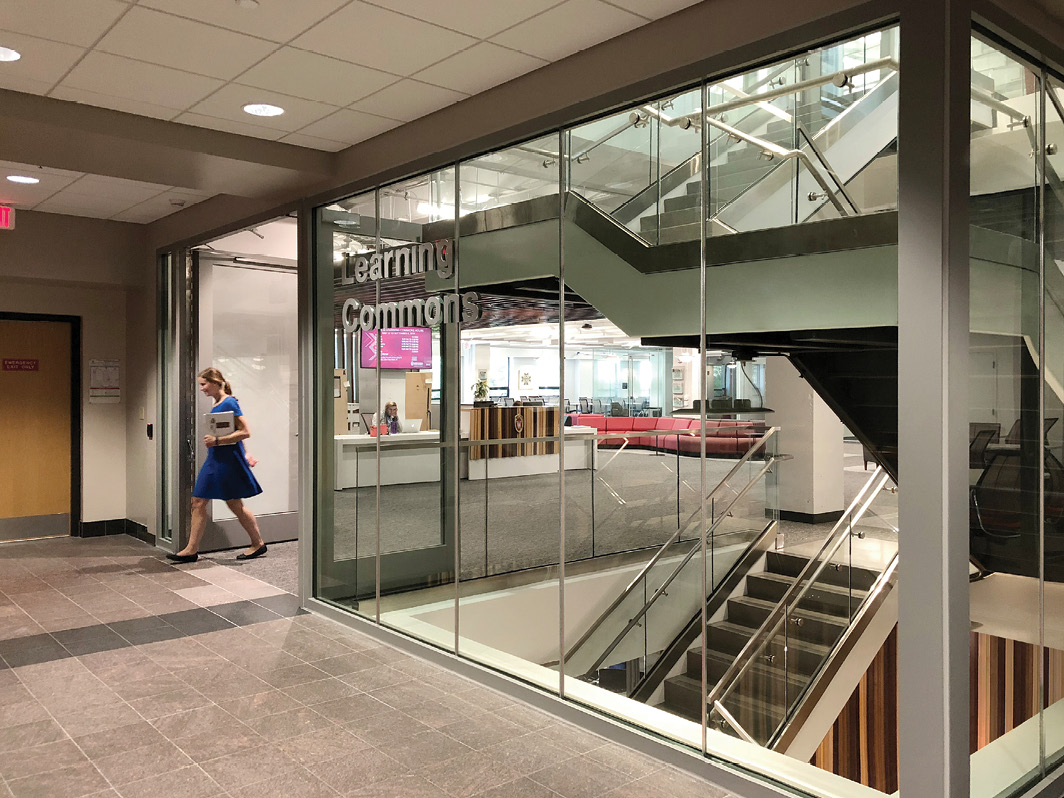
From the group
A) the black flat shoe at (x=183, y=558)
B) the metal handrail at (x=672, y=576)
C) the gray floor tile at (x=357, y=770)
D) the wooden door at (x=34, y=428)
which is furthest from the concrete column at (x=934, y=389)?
the wooden door at (x=34, y=428)

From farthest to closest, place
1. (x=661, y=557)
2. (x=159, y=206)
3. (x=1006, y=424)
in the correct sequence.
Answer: (x=159, y=206), (x=661, y=557), (x=1006, y=424)

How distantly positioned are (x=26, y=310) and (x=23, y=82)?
5150 mm

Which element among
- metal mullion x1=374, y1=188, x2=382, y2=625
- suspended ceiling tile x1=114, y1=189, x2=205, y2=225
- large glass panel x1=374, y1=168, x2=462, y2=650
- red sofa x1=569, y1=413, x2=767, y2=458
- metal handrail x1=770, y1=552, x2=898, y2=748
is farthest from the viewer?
suspended ceiling tile x1=114, y1=189, x2=205, y2=225

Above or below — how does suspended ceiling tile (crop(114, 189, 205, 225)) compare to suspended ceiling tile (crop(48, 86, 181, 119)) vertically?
above

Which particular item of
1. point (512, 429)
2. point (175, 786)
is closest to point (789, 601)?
point (512, 429)

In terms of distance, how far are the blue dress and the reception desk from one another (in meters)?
2.19

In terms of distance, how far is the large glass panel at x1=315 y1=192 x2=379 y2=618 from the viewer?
230 inches

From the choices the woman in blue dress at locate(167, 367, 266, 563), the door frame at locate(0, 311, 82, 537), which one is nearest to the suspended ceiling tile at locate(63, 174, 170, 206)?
the woman in blue dress at locate(167, 367, 266, 563)

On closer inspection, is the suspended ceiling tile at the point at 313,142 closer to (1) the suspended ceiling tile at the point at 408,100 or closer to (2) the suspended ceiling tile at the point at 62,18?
(1) the suspended ceiling tile at the point at 408,100

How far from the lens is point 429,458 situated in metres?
5.34

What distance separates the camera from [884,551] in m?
3.20

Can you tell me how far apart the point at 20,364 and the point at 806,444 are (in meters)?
8.56

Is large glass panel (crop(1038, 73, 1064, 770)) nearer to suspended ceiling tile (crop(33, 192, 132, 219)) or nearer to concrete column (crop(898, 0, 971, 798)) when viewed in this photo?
concrete column (crop(898, 0, 971, 798))

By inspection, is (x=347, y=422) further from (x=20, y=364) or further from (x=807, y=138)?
(x=20, y=364)
